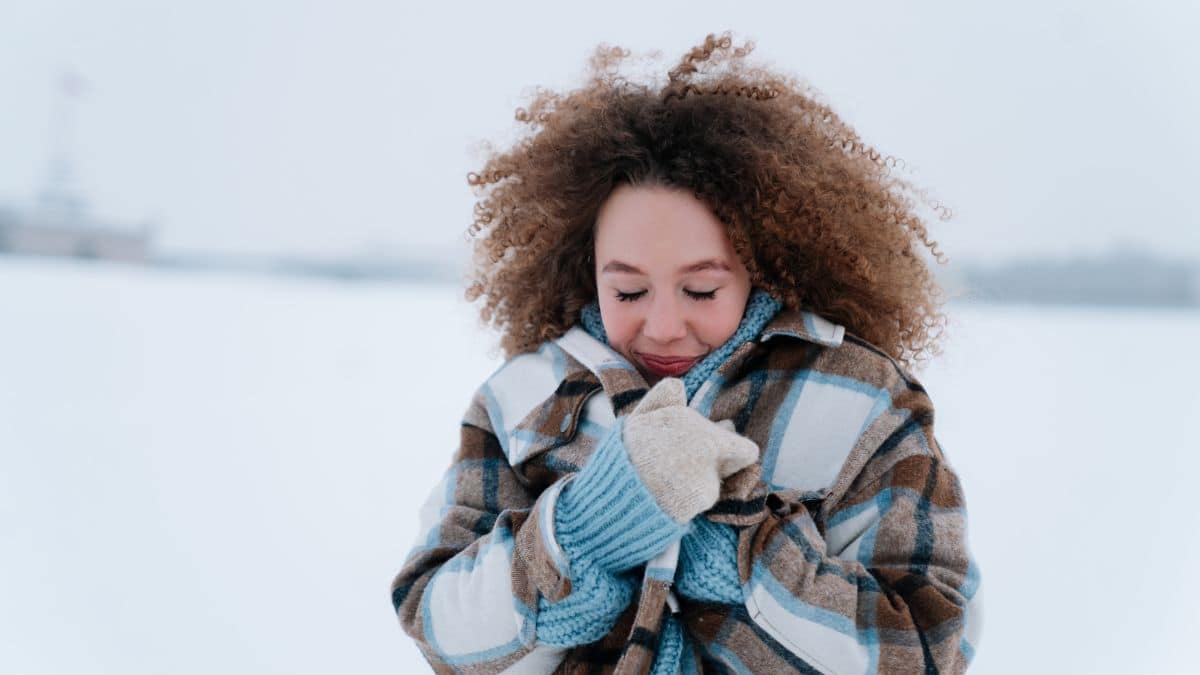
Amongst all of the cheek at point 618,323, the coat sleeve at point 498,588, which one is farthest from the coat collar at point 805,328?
the coat sleeve at point 498,588

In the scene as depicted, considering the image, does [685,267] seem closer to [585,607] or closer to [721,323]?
[721,323]

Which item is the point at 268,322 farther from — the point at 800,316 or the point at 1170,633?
the point at 800,316

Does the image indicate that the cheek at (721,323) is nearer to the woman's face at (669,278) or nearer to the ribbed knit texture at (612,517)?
the woman's face at (669,278)

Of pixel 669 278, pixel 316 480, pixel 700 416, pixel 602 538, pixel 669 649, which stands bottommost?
pixel 316 480

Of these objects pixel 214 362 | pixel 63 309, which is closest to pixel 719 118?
pixel 214 362

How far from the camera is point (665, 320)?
3.62 ft

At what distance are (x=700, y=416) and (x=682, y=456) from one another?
51mm

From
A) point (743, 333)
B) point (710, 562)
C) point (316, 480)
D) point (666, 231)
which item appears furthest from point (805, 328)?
point (316, 480)

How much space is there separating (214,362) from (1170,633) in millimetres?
3212

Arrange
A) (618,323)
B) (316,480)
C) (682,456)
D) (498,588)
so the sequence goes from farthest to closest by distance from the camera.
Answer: (316,480)
(618,323)
(498,588)
(682,456)

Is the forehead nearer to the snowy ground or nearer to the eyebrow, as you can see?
the eyebrow

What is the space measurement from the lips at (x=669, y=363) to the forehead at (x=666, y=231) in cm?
10

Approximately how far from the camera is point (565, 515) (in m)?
1.00

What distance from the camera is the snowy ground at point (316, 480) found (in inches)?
83.7
